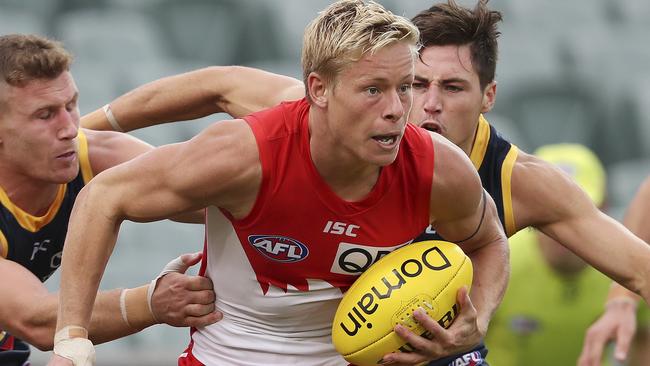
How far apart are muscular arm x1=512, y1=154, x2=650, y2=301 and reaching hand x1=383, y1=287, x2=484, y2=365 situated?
A: 3.28 feet

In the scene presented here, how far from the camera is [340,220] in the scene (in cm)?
455

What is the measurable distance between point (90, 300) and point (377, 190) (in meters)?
1.13

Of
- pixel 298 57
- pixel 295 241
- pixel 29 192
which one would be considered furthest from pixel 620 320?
pixel 298 57

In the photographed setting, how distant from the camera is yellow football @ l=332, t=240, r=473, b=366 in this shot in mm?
4480

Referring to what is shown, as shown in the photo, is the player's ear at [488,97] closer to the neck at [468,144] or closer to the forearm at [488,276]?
the neck at [468,144]

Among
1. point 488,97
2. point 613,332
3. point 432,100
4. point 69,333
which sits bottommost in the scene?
point 613,332


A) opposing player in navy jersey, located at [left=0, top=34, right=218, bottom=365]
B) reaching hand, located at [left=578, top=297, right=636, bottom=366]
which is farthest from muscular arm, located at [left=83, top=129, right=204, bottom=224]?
reaching hand, located at [left=578, top=297, right=636, bottom=366]

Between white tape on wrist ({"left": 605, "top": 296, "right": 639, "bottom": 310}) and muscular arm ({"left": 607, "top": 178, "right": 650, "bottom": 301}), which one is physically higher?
muscular arm ({"left": 607, "top": 178, "right": 650, "bottom": 301})

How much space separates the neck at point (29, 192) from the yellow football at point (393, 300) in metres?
1.79

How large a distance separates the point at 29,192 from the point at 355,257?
6.04 ft

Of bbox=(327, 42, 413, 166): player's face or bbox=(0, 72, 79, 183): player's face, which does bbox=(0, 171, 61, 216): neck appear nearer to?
bbox=(0, 72, 79, 183): player's face

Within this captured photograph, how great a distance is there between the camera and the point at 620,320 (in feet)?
19.4

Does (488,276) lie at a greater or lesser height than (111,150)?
lesser

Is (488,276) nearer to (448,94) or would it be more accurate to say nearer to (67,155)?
(448,94)
